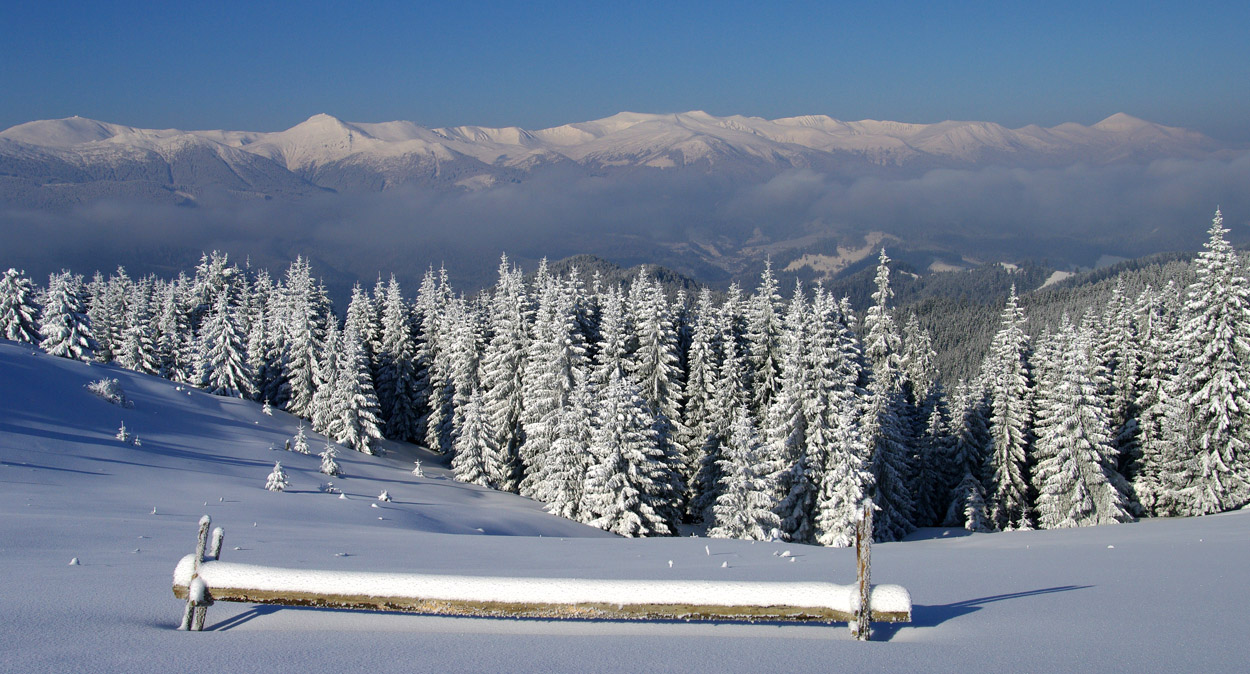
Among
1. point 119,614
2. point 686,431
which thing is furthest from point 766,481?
point 119,614

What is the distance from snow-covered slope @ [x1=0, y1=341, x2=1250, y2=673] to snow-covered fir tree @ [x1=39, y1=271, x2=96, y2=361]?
36.9m

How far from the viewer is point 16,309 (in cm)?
5559

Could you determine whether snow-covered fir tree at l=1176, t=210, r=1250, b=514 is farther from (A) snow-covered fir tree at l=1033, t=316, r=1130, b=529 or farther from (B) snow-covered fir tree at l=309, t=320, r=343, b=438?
(B) snow-covered fir tree at l=309, t=320, r=343, b=438

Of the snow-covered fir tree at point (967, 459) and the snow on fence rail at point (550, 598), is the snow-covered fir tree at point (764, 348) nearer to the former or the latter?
the snow-covered fir tree at point (967, 459)

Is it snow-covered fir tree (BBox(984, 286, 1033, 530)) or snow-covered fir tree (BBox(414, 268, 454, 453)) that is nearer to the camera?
snow-covered fir tree (BBox(984, 286, 1033, 530))

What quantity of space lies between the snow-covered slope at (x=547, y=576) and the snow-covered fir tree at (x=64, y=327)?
121ft

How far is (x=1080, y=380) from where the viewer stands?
3359 cm

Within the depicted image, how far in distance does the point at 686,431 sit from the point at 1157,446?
25.9 metres

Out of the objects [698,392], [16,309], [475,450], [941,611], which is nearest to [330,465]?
[475,450]

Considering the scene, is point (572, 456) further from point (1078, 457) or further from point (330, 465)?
point (1078, 457)

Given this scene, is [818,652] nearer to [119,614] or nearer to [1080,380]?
[119,614]

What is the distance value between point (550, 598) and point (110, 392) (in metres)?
36.5

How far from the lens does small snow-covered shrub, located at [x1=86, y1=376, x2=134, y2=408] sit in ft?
109

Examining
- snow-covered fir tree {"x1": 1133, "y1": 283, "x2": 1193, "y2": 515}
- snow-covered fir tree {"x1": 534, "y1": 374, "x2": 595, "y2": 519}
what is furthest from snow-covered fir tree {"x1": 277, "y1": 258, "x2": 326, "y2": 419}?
snow-covered fir tree {"x1": 1133, "y1": 283, "x2": 1193, "y2": 515}
